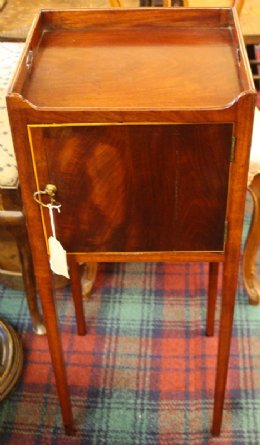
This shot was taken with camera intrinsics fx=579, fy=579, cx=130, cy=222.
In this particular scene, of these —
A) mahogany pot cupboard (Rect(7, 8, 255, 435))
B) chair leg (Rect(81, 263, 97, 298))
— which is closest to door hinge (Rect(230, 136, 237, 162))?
mahogany pot cupboard (Rect(7, 8, 255, 435))

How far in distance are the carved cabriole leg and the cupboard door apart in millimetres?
457

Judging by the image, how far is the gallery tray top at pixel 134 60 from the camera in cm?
87

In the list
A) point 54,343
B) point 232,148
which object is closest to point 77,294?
point 54,343

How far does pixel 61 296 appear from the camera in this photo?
173 centimetres

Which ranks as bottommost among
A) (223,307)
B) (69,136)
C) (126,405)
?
A: (126,405)

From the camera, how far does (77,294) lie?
1.47 m

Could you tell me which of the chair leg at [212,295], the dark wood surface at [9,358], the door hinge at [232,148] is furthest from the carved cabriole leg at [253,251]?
the dark wood surface at [9,358]

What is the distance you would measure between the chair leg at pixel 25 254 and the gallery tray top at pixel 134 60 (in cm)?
44

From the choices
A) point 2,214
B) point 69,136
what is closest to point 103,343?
point 2,214

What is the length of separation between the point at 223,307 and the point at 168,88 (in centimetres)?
43

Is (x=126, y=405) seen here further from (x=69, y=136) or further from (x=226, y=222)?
(x=69, y=136)

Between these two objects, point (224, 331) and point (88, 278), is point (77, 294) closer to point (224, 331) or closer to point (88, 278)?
point (88, 278)

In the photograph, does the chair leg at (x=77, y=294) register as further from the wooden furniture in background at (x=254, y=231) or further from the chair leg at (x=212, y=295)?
the wooden furniture in background at (x=254, y=231)

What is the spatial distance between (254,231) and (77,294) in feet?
1.60
